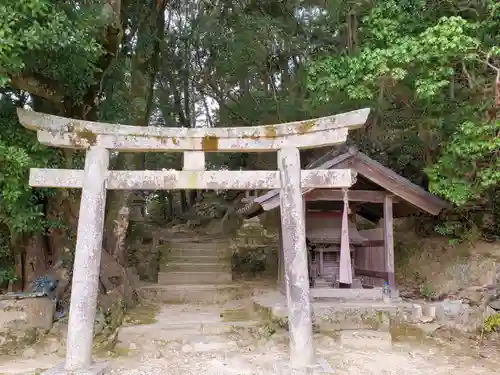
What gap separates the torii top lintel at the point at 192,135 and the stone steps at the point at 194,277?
803cm

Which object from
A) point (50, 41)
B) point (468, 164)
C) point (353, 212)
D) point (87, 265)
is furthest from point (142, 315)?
point (468, 164)

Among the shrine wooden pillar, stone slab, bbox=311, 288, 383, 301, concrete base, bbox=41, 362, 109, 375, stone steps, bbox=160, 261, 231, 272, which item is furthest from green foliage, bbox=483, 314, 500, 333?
stone steps, bbox=160, 261, 231, 272

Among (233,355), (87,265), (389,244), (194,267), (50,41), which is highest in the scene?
(50,41)

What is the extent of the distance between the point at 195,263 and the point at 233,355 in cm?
811

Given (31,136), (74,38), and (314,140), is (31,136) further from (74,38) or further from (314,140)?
(314,140)

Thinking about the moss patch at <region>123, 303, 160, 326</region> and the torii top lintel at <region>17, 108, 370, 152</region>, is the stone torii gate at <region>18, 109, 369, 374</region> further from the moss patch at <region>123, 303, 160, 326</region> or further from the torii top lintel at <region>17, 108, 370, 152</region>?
the moss patch at <region>123, 303, 160, 326</region>

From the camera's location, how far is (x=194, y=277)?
14609 mm

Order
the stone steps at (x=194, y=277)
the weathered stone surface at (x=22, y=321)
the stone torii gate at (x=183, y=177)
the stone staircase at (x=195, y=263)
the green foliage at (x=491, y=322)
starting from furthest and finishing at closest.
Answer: the stone staircase at (x=195, y=263) → the stone steps at (x=194, y=277) → the green foliage at (x=491, y=322) → the weathered stone surface at (x=22, y=321) → the stone torii gate at (x=183, y=177)

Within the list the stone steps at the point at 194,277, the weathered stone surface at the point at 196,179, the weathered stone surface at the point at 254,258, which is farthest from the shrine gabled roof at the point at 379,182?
the weathered stone surface at the point at 254,258

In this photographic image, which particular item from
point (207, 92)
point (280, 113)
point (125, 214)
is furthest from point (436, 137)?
point (207, 92)

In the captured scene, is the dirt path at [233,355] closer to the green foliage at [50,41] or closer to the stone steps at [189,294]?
the stone steps at [189,294]

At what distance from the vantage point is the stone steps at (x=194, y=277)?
14.2m

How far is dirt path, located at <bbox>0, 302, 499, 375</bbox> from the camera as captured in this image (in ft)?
22.6

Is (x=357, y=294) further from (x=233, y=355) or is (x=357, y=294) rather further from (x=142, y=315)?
(x=142, y=315)
